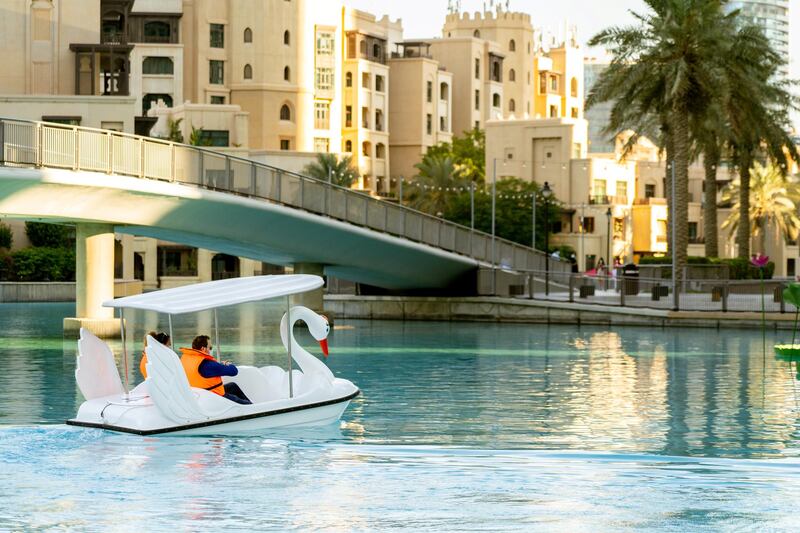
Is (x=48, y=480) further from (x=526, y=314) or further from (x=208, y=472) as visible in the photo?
(x=526, y=314)

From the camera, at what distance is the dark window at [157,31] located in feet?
388

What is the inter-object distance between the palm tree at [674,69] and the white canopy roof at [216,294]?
35.0 meters

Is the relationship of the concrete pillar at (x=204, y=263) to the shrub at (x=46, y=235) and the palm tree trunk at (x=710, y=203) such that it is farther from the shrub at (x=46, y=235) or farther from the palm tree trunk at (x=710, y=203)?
the palm tree trunk at (x=710, y=203)

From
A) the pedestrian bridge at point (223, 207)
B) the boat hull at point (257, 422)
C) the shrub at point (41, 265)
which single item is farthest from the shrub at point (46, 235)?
the boat hull at point (257, 422)

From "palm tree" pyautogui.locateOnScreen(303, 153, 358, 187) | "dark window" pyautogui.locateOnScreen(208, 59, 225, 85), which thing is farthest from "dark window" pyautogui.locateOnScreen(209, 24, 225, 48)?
"palm tree" pyautogui.locateOnScreen(303, 153, 358, 187)

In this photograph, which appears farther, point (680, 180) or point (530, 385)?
point (680, 180)

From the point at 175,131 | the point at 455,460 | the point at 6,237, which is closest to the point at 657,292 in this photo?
the point at 455,460

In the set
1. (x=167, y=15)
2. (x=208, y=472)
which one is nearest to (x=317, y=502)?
(x=208, y=472)

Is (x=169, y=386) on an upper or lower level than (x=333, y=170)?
lower

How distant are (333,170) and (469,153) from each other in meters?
21.7

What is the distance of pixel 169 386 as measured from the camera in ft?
63.7

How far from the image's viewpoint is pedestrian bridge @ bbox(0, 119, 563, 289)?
126ft

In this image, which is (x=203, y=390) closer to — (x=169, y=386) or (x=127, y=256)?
(x=169, y=386)

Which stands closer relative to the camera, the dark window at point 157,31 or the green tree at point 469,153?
the dark window at point 157,31
